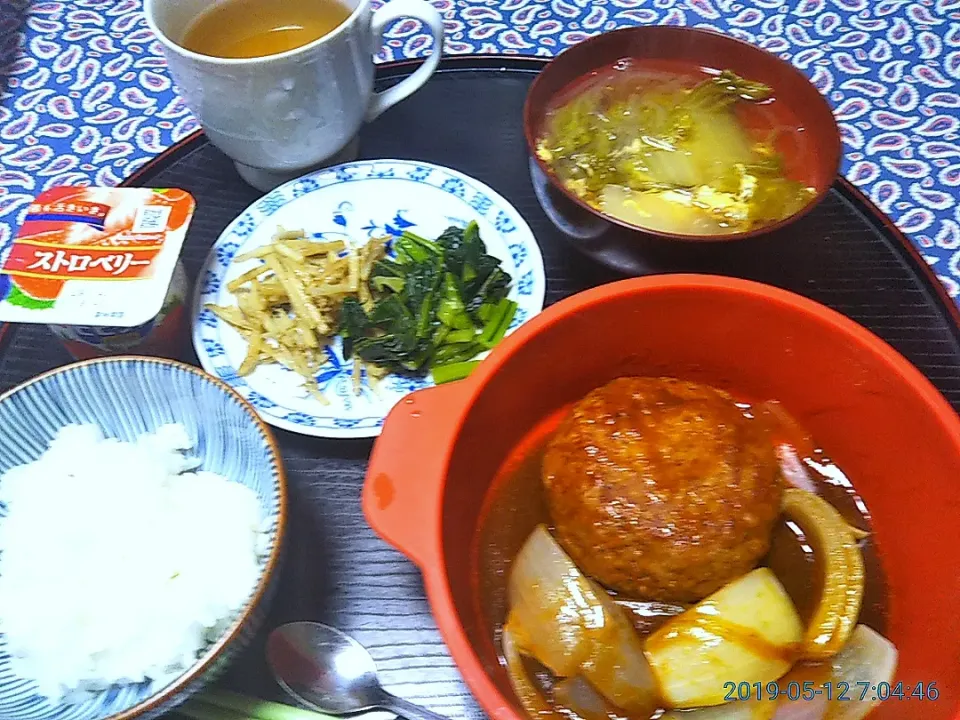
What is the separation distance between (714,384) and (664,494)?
311mm

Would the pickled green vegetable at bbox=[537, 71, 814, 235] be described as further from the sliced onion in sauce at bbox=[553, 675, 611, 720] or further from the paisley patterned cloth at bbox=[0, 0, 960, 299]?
the sliced onion in sauce at bbox=[553, 675, 611, 720]

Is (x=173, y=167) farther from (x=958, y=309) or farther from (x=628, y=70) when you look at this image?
(x=958, y=309)

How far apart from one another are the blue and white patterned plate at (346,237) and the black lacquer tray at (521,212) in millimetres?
57

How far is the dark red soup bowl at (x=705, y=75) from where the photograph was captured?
136 centimetres

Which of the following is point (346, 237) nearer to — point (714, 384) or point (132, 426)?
point (132, 426)

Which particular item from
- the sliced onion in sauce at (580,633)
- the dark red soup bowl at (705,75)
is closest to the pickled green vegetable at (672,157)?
the dark red soup bowl at (705,75)

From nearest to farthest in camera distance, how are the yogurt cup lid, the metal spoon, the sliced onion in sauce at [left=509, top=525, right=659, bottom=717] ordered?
the sliced onion in sauce at [left=509, top=525, right=659, bottom=717], the metal spoon, the yogurt cup lid

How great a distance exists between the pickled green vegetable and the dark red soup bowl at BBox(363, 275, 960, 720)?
263 millimetres

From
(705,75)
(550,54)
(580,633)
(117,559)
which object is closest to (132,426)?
(117,559)

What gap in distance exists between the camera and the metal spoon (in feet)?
3.36

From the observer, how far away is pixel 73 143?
6.15 feet

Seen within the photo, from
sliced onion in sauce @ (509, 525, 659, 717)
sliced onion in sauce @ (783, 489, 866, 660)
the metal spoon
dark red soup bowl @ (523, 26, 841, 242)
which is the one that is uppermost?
dark red soup bowl @ (523, 26, 841, 242)

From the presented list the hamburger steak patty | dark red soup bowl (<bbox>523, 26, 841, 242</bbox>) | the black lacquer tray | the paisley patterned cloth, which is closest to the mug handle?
the black lacquer tray

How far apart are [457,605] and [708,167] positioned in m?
0.92
